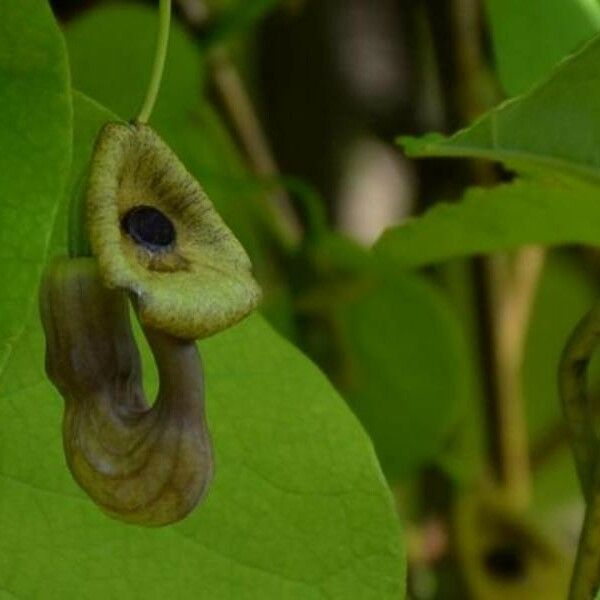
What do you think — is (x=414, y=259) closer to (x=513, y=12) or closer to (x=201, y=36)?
(x=513, y=12)

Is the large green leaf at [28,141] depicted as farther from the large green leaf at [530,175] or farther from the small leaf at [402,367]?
the small leaf at [402,367]

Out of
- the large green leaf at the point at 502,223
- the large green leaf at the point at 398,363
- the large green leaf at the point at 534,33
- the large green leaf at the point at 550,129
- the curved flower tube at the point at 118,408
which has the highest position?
the large green leaf at the point at 398,363

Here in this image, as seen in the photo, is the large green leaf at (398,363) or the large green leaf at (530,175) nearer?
the large green leaf at (530,175)

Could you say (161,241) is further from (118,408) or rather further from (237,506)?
(237,506)

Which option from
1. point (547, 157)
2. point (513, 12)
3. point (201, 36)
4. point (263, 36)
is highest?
point (263, 36)

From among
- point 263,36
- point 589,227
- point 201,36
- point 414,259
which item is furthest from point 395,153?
point 589,227

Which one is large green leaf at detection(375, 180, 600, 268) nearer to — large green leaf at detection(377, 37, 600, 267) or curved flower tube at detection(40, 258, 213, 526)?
large green leaf at detection(377, 37, 600, 267)

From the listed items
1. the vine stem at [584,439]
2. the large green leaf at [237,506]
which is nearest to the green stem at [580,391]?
the vine stem at [584,439]

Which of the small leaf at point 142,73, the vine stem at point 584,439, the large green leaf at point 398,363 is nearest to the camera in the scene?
the vine stem at point 584,439
